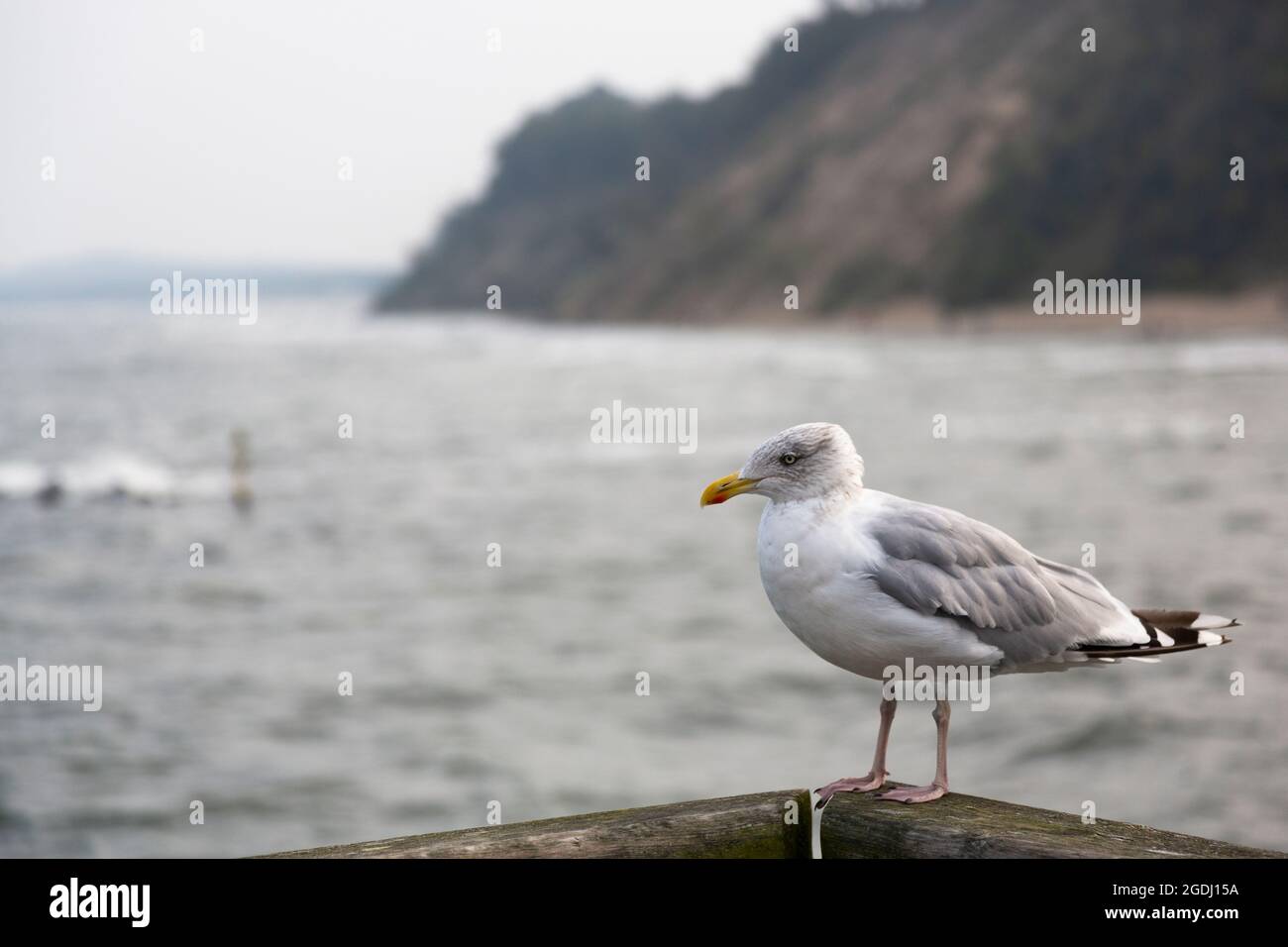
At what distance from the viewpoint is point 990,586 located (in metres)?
3.07

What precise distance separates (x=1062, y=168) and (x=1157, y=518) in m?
72.6

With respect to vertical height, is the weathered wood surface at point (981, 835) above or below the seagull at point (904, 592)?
below

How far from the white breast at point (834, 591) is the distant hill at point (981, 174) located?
76.7 meters

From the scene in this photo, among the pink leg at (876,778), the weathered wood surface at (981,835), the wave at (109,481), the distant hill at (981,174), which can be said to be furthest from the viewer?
the distant hill at (981,174)

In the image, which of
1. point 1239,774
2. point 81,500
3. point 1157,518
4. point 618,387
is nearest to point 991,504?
point 1157,518

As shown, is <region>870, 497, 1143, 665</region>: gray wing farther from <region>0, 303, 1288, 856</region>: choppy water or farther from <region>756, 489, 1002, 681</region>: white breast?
<region>0, 303, 1288, 856</region>: choppy water

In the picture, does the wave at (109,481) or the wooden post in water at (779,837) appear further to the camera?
the wave at (109,481)

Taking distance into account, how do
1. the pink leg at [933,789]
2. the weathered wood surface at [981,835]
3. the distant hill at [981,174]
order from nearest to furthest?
the weathered wood surface at [981,835] < the pink leg at [933,789] < the distant hill at [981,174]

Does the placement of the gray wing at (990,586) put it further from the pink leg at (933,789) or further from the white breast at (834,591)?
the pink leg at (933,789)

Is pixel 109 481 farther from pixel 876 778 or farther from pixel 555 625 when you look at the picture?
pixel 876 778

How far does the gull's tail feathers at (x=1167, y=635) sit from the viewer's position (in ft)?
9.62

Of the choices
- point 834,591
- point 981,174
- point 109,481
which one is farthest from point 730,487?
point 981,174

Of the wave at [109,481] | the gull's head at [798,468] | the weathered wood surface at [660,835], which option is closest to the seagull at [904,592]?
the gull's head at [798,468]
